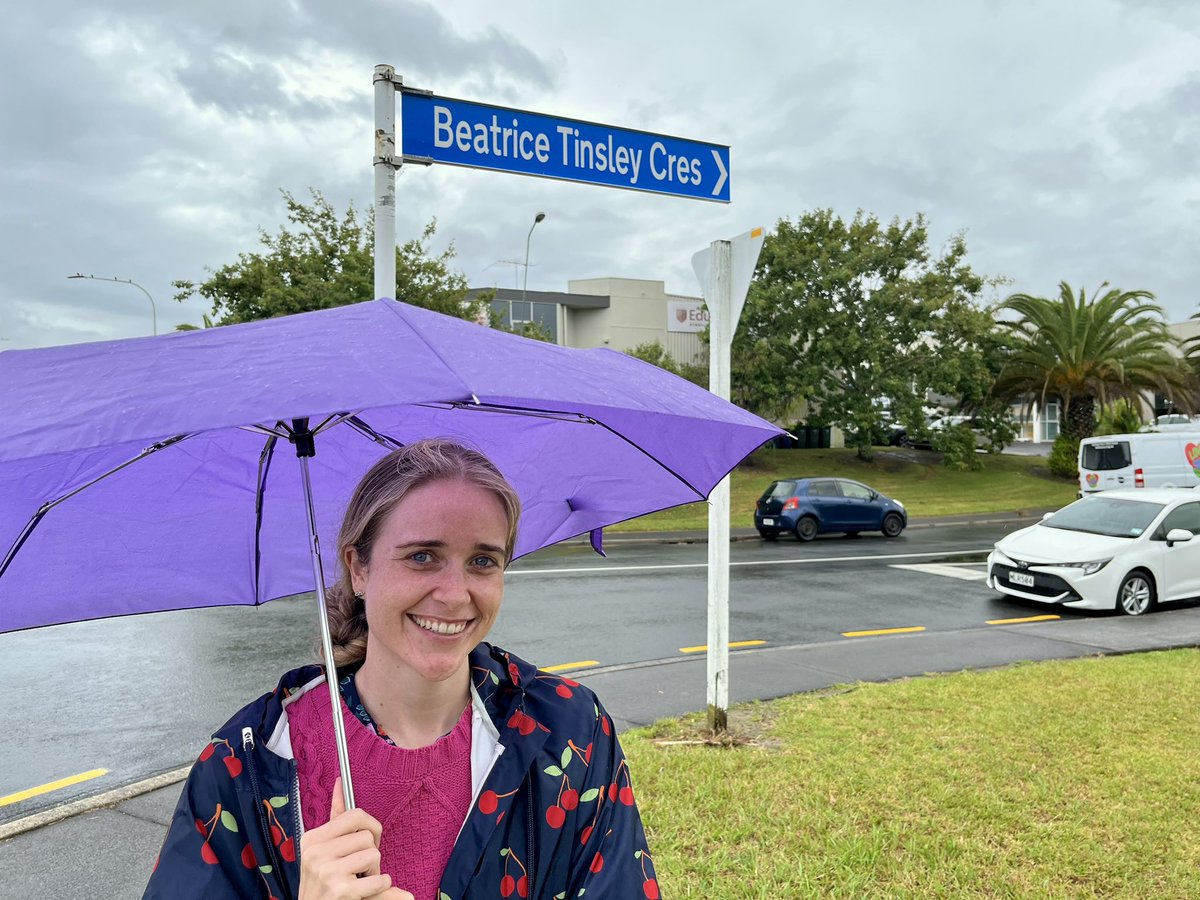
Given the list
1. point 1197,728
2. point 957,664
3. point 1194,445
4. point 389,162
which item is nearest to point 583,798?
point 389,162

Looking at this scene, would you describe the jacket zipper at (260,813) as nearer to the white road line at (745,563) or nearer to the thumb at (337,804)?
the thumb at (337,804)

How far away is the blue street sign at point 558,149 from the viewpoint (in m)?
4.49

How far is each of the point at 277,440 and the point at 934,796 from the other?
12.1ft

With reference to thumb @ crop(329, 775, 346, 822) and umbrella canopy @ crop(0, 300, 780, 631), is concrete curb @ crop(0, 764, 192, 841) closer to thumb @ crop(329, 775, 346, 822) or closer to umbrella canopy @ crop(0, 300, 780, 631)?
umbrella canopy @ crop(0, 300, 780, 631)

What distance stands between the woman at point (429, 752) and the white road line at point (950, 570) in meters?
13.8

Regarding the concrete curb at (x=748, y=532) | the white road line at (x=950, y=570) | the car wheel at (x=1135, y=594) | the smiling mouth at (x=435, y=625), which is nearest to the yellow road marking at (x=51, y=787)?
the smiling mouth at (x=435, y=625)

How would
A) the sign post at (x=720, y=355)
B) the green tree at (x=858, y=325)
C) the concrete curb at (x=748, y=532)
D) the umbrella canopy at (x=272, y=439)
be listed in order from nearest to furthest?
the umbrella canopy at (x=272, y=439)
the sign post at (x=720, y=355)
the concrete curb at (x=748, y=532)
the green tree at (x=858, y=325)

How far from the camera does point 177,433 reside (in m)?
1.33

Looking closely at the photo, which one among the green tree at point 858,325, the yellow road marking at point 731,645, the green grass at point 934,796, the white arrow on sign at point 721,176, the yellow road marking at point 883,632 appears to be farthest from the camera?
the green tree at point 858,325

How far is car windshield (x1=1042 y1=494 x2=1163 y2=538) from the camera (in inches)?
472

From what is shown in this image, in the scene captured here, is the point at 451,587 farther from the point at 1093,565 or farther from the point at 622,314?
the point at 622,314

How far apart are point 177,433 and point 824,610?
36.2 feet

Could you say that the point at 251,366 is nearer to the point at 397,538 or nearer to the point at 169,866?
the point at 397,538

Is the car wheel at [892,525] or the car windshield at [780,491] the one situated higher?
the car windshield at [780,491]
